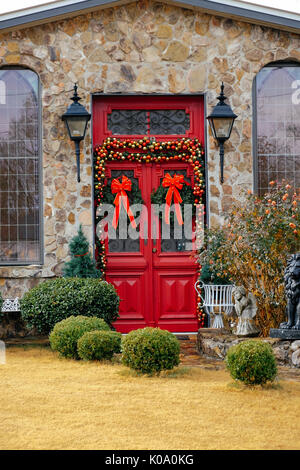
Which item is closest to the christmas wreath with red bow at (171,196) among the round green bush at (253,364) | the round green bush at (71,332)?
the round green bush at (71,332)

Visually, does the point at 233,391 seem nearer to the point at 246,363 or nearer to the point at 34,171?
the point at 246,363

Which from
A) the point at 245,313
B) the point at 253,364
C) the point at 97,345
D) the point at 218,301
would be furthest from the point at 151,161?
the point at 253,364

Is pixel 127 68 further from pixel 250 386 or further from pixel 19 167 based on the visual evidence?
pixel 250 386

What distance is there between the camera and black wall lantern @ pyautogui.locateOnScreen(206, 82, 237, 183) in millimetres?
9031

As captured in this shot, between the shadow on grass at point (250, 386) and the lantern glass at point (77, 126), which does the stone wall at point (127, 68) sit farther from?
the shadow on grass at point (250, 386)

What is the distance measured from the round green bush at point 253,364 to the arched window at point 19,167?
4224 millimetres

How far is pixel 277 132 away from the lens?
372 inches

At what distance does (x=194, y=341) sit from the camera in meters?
8.93

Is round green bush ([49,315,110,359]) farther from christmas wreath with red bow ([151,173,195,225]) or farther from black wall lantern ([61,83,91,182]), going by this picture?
black wall lantern ([61,83,91,182])

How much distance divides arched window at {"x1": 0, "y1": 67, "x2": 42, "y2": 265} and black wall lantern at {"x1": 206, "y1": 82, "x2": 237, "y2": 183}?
2554 millimetres

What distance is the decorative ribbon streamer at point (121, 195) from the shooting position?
30.8 feet

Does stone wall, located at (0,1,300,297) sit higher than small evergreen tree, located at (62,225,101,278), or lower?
higher

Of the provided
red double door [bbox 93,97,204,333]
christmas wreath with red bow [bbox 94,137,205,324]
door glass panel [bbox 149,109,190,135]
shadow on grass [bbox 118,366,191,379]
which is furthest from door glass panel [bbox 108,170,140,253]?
shadow on grass [bbox 118,366,191,379]

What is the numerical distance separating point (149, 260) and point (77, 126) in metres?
2.20
